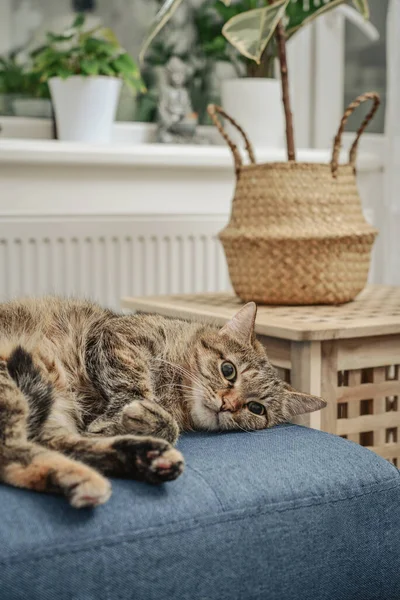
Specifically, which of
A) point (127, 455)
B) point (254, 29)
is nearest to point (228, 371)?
point (127, 455)

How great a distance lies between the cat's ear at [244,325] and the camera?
138 cm

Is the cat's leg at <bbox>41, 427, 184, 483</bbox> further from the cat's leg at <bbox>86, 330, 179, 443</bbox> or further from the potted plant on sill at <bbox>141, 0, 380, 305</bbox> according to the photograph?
the potted plant on sill at <bbox>141, 0, 380, 305</bbox>

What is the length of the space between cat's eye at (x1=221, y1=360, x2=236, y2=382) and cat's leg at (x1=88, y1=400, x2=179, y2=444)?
17 cm

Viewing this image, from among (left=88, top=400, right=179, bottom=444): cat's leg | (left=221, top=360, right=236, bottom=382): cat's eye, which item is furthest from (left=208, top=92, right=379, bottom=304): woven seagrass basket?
(left=88, top=400, right=179, bottom=444): cat's leg

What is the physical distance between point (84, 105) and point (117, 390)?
4.28 ft

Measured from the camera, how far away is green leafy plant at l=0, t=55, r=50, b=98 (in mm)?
2414

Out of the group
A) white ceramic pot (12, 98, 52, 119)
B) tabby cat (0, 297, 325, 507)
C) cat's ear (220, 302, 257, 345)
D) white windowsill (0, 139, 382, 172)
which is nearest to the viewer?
tabby cat (0, 297, 325, 507)

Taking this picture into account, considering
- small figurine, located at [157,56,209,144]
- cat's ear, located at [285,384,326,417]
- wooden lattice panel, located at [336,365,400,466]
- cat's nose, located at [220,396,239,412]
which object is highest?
small figurine, located at [157,56,209,144]

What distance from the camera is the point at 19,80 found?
2441 mm

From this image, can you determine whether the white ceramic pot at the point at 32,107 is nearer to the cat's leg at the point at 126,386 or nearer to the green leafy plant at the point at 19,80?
the green leafy plant at the point at 19,80

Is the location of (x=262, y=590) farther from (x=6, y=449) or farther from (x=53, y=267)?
(x=53, y=267)

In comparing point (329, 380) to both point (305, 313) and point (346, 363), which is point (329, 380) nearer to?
point (346, 363)

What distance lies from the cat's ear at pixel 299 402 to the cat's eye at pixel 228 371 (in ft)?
0.31

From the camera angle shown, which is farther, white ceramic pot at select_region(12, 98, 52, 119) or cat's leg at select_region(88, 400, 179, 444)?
white ceramic pot at select_region(12, 98, 52, 119)
